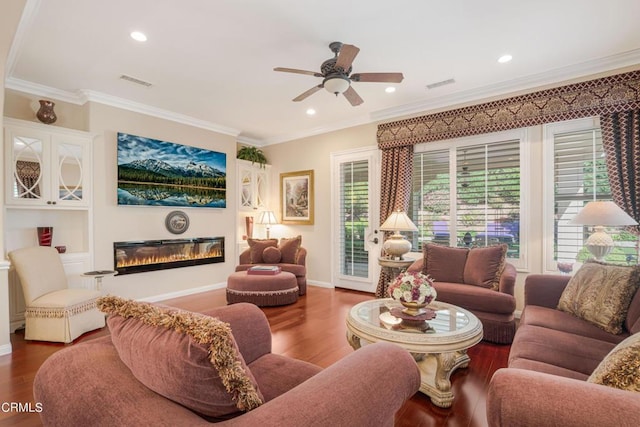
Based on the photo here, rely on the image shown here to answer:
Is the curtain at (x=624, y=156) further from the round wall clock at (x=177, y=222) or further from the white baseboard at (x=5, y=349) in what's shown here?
the white baseboard at (x=5, y=349)

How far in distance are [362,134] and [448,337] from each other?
12.6 feet

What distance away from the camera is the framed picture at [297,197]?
5801 millimetres

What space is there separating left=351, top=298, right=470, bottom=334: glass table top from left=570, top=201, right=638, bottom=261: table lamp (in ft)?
4.93

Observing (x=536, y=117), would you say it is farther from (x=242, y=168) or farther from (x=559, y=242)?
(x=242, y=168)

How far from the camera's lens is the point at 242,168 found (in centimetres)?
591

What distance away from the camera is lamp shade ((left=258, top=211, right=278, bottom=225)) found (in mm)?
6008

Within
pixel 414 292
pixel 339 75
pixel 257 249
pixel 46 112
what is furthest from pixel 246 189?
pixel 414 292

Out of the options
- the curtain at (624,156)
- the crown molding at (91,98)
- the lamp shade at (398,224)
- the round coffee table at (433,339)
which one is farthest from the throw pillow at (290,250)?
the curtain at (624,156)

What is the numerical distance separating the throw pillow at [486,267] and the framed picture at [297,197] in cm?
298

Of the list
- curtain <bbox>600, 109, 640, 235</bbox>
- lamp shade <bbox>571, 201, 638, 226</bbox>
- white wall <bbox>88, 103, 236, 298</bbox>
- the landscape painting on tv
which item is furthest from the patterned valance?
white wall <bbox>88, 103, 236, 298</bbox>

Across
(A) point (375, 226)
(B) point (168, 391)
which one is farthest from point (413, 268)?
(B) point (168, 391)

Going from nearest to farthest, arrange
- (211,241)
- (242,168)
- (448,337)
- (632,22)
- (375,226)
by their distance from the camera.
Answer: (448,337)
(632,22)
(375,226)
(211,241)
(242,168)

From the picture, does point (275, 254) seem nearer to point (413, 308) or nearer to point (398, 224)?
point (398, 224)

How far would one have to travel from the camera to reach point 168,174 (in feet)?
15.7
